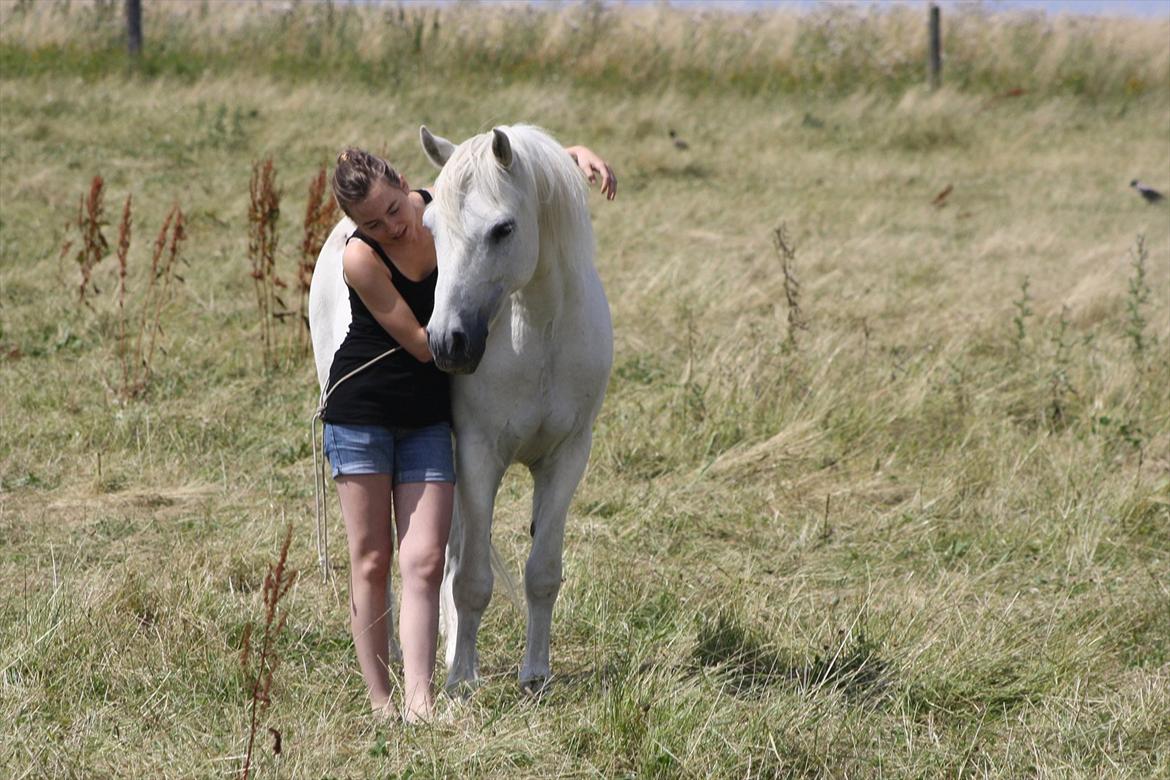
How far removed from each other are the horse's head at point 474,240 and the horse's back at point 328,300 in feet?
3.10

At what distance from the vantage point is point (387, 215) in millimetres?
3023

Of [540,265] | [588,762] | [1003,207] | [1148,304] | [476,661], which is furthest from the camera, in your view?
[1003,207]

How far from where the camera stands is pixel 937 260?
8.66 m

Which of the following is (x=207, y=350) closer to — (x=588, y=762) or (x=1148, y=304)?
(x=588, y=762)

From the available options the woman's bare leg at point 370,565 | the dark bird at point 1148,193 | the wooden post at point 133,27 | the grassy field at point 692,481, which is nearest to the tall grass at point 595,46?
the wooden post at point 133,27

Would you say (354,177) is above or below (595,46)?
above

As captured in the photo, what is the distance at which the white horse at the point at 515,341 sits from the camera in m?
2.85

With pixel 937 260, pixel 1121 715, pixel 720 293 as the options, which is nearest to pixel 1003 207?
pixel 937 260

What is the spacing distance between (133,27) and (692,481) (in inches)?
400

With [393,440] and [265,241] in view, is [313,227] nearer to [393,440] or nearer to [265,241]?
[265,241]

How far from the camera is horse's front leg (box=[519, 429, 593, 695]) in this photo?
3.35 metres

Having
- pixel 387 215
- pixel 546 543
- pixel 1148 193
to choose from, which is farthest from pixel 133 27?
pixel 546 543

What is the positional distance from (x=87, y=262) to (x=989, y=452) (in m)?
4.40

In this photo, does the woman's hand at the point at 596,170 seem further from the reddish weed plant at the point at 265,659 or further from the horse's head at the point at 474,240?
the reddish weed plant at the point at 265,659
